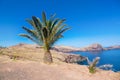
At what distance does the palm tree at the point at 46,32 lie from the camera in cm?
2798

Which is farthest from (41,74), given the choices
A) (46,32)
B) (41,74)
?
(46,32)

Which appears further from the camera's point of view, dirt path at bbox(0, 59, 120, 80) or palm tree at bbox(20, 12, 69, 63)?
palm tree at bbox(20, 12, 69, 63)

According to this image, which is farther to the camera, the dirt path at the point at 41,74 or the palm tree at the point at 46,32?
the palm tree at the point at 46,32

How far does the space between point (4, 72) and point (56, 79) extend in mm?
4461

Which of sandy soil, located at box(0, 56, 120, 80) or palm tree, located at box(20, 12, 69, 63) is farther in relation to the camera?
palm tree, located at box(20, 12, 69, 63)

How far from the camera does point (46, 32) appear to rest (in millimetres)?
27469

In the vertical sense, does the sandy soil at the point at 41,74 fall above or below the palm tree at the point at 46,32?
below

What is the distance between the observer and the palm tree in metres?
28.0

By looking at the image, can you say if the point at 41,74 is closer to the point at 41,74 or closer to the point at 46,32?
the point at 41,74

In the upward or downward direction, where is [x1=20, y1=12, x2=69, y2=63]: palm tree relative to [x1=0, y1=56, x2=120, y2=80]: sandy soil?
upward

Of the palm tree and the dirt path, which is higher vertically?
the palm tree

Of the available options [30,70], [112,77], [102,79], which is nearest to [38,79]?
[30,70]

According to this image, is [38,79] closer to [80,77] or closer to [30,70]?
[30,70]

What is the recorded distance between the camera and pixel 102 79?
826 inches
